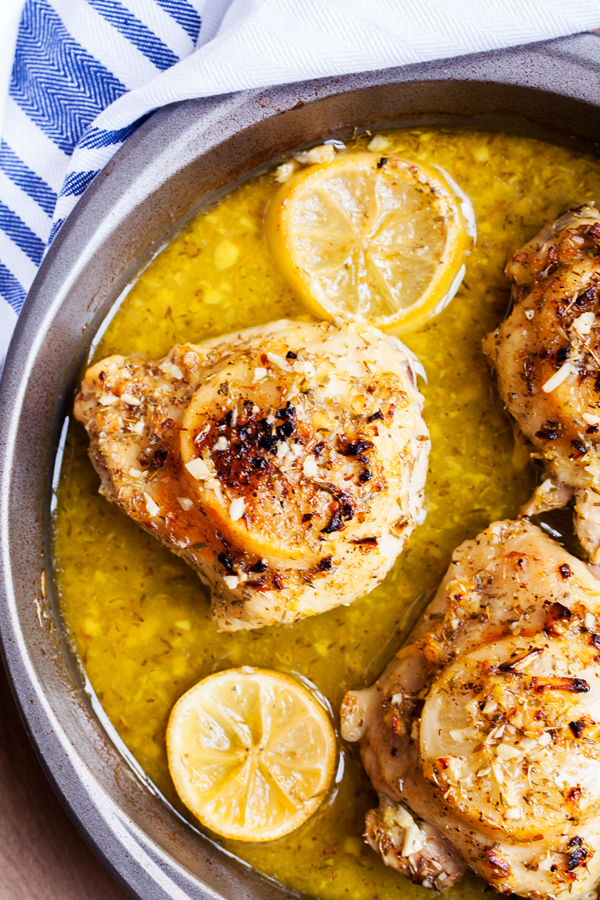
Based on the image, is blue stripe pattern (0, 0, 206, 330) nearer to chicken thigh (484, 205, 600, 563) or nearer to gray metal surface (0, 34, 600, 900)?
gray metal surface (0, 34, 600, 900)

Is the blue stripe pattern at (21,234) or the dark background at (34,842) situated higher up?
the blue stripe pattern at (21,234)

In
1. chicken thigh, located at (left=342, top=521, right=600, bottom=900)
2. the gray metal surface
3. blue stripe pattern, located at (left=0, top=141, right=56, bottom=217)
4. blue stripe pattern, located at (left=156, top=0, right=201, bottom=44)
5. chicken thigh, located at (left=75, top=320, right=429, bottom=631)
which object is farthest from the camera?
blue stripe pattern, located at (left=0, top=141, right=56, bottom=217)

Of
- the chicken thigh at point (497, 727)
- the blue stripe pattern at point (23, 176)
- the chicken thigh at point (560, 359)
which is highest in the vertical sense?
the blue stripe pattern at point (23, 176)

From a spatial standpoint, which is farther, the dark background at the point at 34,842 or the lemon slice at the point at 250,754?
the dark background at the point at 34,842

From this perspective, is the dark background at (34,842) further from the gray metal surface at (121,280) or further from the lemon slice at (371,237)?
the lemon slice at (371,237)

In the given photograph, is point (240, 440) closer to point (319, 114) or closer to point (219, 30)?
point (319, 114)

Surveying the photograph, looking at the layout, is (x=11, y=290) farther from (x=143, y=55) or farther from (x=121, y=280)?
(x=143, y=55)

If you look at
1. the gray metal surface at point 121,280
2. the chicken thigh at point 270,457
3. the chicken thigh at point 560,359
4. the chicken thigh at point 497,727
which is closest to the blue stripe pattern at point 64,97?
the gray metal surface at point 121,280

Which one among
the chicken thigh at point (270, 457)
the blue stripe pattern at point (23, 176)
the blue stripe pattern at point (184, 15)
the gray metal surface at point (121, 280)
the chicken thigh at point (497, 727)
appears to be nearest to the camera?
the chicken thigh at point (497, 727)

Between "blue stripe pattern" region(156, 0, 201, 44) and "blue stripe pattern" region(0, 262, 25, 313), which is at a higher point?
"blue stripe pattern" region(156, 0, 201, 44)

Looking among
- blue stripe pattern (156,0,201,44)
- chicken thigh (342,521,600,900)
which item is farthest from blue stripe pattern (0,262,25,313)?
chicken thigh (342,521,600,900)
